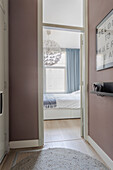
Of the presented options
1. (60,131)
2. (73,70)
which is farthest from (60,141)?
(73,70)

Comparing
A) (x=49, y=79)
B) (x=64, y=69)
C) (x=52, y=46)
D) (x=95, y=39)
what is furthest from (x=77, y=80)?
(x=95, y=39)

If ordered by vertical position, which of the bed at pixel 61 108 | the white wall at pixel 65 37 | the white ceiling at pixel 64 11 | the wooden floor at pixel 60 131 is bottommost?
the wooden floor at pixel 60 131

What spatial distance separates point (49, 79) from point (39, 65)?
134 inches

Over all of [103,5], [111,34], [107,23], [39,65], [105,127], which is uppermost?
[103,5]

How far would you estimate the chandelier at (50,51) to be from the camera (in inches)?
141

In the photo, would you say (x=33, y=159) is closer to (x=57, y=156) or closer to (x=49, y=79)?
(x=57, y=156)

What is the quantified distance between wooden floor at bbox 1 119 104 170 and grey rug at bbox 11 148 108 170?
0.43 ft

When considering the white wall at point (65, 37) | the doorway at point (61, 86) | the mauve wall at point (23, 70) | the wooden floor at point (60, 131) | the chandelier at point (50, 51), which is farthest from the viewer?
the white wall at point (65, 37)

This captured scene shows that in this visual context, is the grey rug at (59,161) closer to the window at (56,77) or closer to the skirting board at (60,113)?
the skirting board at (60,113)

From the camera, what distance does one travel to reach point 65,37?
4.20 metres

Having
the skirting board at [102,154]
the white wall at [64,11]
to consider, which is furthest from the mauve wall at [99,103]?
the white wall at [64,11]

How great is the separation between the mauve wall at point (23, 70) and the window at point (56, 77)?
337cm

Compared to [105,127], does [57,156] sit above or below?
below

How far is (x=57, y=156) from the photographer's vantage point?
1666 millimetres
